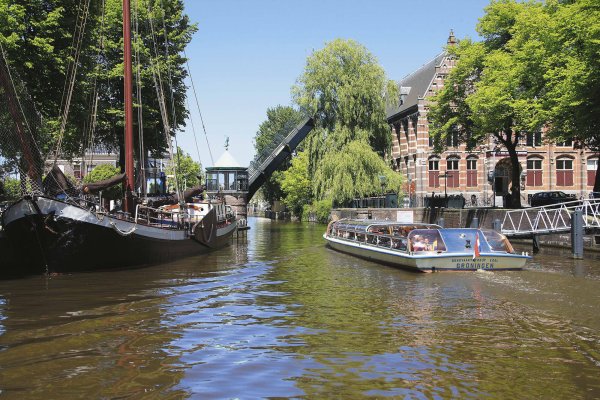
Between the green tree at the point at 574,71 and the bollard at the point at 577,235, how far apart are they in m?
5.33

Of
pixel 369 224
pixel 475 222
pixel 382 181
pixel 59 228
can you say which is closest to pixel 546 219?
pixel 475 222

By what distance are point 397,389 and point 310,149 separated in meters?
45.2

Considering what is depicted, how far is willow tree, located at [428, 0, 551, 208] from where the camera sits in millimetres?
34156

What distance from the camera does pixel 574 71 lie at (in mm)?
28125

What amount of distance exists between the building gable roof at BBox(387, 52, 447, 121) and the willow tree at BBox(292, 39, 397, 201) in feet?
→ 35.0

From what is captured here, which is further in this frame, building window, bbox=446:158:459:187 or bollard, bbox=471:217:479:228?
building window, bbox=446:158:459:187

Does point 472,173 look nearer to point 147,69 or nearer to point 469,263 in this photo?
point 147,69

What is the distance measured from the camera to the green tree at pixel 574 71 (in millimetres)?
27078

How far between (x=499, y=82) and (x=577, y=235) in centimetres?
1340

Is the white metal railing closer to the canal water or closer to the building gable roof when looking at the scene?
the canal water

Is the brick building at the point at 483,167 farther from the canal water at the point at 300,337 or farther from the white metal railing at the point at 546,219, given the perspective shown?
the canal water at the point at 300,337

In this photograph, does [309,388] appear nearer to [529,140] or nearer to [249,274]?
[249,274]

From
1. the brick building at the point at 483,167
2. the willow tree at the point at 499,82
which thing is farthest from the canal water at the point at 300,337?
the brick building at the point at 483,167

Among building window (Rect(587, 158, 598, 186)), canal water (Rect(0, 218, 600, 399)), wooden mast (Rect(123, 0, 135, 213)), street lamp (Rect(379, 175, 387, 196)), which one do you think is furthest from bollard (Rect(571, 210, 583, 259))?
building window (Rect(587, 158, 598, 186))
